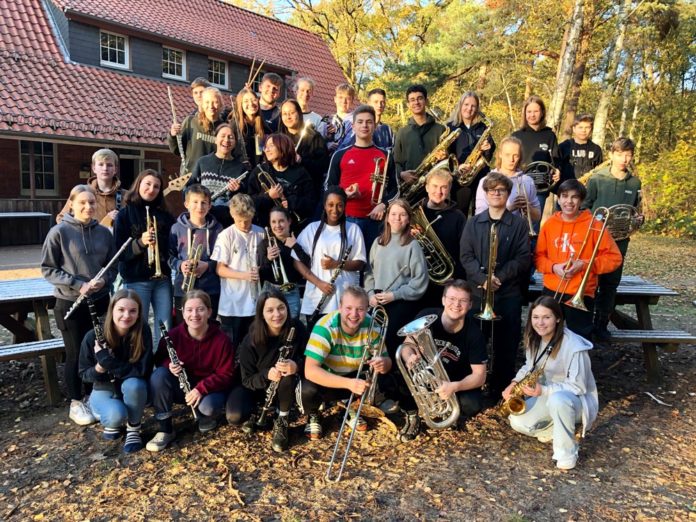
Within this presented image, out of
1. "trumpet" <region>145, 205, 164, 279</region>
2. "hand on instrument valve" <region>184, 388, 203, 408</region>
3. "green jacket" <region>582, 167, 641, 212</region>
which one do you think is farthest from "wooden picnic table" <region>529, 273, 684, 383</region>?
"trumpet" <region>145, 205, 164, 279</region>

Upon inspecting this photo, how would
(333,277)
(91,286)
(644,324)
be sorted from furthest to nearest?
(644,324)
(333,277)
(91,286)

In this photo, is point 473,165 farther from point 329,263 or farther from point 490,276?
point 329,263

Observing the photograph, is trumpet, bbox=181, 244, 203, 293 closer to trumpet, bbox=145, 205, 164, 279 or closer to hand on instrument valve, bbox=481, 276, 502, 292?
trumpet, bbox=145, 205, 164, 279

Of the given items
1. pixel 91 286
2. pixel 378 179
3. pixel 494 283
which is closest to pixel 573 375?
pixel 494 283

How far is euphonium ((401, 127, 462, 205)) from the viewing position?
15.9 feet

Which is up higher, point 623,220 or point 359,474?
point 623,220

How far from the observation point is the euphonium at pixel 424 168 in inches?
190

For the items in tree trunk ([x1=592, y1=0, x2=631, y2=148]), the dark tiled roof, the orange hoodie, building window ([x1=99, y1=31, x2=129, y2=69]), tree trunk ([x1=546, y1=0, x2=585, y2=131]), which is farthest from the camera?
building window ([x1=99, y1=31, x2=129, y2=69])

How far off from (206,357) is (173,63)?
1321 cm

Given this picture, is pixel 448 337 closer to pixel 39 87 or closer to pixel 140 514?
pixel 140 514

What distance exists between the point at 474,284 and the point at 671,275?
7.94 meters

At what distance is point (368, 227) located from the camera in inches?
182

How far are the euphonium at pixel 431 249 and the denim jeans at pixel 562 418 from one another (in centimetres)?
122

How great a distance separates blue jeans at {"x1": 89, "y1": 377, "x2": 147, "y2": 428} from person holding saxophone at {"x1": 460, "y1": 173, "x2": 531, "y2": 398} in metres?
2.45
